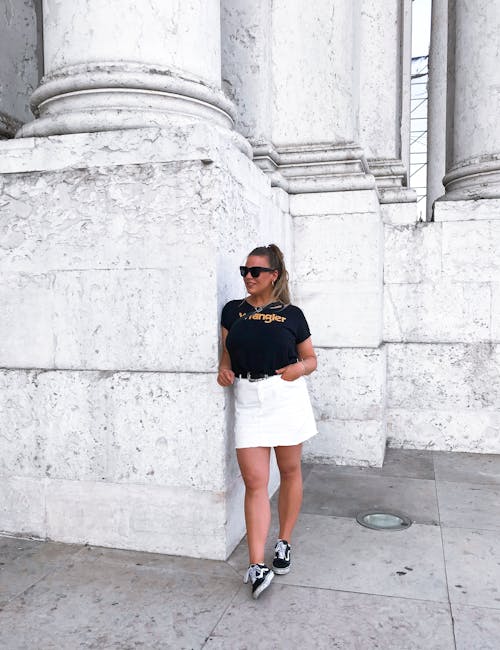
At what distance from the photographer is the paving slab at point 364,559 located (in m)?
3.21

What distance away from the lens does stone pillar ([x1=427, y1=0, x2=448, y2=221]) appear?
1464 centimetres

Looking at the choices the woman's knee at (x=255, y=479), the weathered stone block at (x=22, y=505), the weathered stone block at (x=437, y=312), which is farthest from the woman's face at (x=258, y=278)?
the weathered stone block at (x=437, y=312)

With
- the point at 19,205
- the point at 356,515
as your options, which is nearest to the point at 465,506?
the point at 356,515

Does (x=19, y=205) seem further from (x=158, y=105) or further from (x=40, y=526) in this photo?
(x=40, y=526)

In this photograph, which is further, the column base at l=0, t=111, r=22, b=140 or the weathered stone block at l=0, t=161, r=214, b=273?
the column base at l=0, t=111, r=22, b=140

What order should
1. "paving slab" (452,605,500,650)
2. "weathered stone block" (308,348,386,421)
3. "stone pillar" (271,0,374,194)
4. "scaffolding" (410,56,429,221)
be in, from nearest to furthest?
"paving slab" (452,605,500,650)
"weathered stone block" (308,348,386,421)
"stone pillar" (271,0,374,194)
"scaffolding" (410,56,429,221)

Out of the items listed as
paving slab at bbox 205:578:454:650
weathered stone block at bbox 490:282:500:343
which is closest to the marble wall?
paving slab at bbox 205:578:454:650

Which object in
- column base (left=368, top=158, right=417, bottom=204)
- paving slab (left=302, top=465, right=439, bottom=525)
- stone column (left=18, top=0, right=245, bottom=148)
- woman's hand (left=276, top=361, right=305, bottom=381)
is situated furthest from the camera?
column base (left=368, top=158, right=417, bottom=204)

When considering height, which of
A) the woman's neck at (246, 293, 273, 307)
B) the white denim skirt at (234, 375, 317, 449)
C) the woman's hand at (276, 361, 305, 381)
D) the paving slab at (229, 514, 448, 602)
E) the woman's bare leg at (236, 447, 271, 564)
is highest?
the woman's neck at (246, 293, 273, 307)

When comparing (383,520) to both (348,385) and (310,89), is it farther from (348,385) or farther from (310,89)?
(310,89)

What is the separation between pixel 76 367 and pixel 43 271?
64 cm

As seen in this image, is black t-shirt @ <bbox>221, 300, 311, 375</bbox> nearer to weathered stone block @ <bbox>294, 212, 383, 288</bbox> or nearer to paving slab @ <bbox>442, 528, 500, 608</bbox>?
paving slab @ <bbox>442, 528, 500, 608</bbox>

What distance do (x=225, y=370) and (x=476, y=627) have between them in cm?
174

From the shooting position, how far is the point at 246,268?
127 inches
